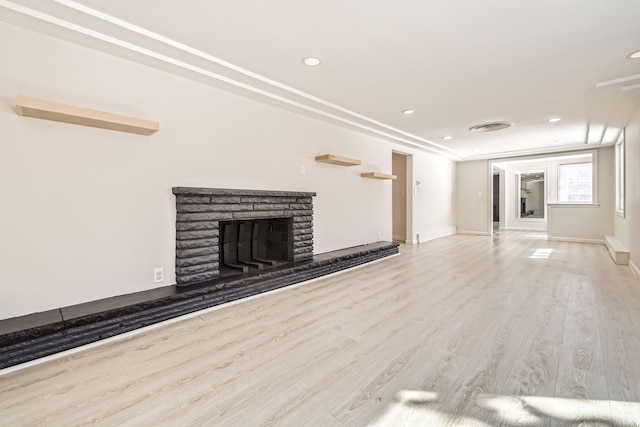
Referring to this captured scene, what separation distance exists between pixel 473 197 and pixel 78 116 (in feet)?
30.2

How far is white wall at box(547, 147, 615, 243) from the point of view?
23.0ft

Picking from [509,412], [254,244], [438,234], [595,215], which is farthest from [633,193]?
[254,244]

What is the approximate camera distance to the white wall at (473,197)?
876 cm

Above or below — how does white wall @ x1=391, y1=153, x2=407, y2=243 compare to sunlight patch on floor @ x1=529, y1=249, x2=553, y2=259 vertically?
above

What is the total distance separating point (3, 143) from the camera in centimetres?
218

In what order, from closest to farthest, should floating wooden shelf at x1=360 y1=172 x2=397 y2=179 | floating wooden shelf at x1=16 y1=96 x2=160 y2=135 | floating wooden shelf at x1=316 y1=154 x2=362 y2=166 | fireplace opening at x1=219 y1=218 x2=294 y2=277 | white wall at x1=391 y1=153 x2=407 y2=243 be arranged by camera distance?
floating wooden shelf at x1=16 y1=96 x2=160 y2=135, fireplace opening at x1=219 y1=218 x2=294 y2=277, floating wooden shelf at x1=316 y1=154 x2=362 y2=166, floating wooden shelf at x1=360 y1=172 x2=397 y2=179, white wall at x1=391 y1=153 x2=407 y2=243

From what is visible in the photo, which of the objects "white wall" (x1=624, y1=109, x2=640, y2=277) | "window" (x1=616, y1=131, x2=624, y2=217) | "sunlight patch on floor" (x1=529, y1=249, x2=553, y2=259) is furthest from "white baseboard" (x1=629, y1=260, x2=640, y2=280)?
"window" (x1=616, y1=131, x2=624, y2=217)

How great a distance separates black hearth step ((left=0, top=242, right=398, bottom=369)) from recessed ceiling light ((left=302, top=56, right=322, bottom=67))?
2241mm

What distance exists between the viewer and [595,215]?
23.5 ft

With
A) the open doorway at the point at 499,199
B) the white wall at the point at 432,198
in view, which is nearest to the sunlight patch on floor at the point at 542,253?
the white wall at the point at 432,198

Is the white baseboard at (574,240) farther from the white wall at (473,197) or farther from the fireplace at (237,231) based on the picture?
the fireplace at (237,231)

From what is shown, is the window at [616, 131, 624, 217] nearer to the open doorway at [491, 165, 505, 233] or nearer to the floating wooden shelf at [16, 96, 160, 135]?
the open doorway at [491, 165, 505, 233]

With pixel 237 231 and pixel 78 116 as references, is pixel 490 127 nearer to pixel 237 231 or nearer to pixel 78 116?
pixel 237 231

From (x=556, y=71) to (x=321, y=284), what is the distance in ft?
11.2
